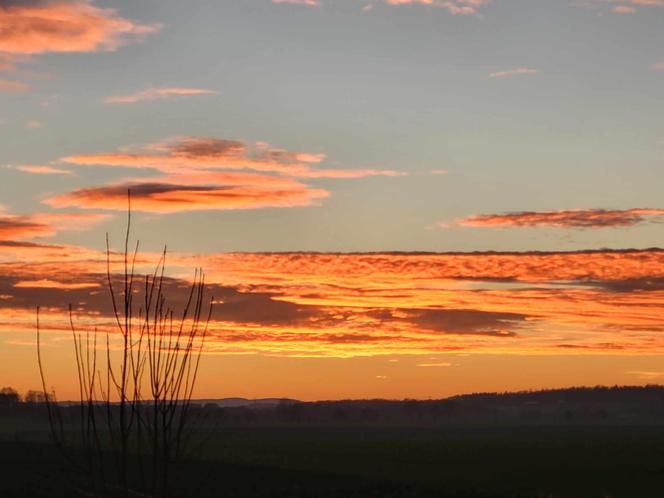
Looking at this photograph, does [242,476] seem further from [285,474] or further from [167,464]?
[167,464]

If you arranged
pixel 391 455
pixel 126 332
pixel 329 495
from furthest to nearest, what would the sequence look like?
pixel 391 455 → pixel 329 495 → pixel 126 332

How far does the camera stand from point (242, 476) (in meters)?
57.7

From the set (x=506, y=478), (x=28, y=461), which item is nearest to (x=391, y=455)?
(x=506, y=478)

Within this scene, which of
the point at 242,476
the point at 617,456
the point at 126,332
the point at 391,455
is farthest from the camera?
the point at 391,455

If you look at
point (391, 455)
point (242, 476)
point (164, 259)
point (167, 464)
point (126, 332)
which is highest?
point (164, 259)

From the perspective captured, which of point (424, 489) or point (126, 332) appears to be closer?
point (126, 332)

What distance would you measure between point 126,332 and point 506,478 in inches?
2284

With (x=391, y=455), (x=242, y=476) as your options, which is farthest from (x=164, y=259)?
(x=391, y=455)

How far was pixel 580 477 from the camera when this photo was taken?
6081 centimetres

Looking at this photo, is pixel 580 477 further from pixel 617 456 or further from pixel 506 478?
pixel 617 456

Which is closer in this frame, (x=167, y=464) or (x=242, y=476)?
(x=167, y=464)

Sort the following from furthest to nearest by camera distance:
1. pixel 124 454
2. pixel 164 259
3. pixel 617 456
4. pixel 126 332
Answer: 1. pixel 617 456
2. pixel 164 259
3. pixel 126 332
4. pixel 124 454

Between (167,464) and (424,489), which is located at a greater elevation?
(167,464)

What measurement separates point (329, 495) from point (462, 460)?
37615 millimetres
